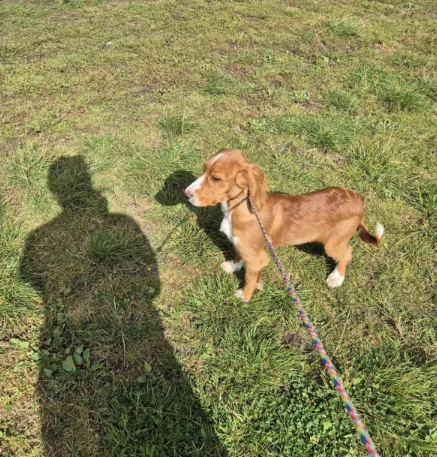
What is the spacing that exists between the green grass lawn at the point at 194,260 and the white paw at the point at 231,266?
10 cm

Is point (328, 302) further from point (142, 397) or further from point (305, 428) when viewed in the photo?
point (142, 397)

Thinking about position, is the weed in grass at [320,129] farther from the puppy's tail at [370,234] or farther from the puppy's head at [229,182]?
the puppy's head at [229,182]

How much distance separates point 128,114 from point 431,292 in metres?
4.92

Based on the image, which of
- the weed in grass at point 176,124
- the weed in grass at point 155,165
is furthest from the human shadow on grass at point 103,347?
the weed in grass at point 176,124

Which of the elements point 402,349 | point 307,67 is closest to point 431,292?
point 402,349

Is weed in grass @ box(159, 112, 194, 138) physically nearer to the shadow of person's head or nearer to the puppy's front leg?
the shadow of person's head

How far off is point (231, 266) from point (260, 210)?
2.95ft

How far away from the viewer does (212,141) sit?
478cm

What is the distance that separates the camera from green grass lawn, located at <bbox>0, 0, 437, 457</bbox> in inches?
96.9

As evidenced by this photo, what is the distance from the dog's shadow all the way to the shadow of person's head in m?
0.80

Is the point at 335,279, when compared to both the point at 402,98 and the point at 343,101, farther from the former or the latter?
the point at 402,98

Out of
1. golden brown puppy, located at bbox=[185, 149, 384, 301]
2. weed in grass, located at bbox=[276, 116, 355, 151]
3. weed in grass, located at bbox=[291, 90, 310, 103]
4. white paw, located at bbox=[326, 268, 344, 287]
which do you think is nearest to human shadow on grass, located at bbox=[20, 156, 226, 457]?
golden brown puppy, located at bbox=[185, 149, 384, 301]

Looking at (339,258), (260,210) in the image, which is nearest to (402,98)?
(339,258)

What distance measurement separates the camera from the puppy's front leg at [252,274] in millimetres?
2992
